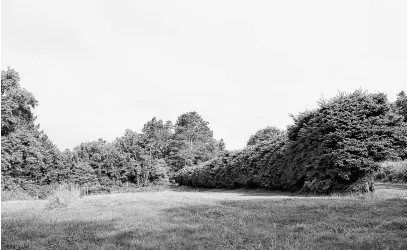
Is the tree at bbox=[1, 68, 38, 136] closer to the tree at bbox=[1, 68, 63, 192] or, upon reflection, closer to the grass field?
the tree at bbox=[1, 68, 63, 192]

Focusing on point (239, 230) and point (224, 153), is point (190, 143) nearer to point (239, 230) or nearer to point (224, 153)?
point (224, 153)

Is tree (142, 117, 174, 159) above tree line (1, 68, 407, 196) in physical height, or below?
above

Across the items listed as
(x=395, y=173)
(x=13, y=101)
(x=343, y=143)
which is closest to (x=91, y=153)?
(x=13, y=101)

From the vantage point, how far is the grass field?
6.15m

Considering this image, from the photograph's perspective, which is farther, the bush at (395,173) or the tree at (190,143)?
the tree at (190,143)

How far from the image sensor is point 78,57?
16156mm

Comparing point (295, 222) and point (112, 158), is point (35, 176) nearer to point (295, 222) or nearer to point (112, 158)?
point (112, 158)

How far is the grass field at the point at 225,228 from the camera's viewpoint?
6152mm

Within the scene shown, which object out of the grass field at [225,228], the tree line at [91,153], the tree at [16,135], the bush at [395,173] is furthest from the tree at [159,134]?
the grass field at [225,228]

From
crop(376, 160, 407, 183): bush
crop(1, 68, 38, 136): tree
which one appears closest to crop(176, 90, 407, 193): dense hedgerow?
crop(376, 160, 407, 183): bush

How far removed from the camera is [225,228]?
293 inches

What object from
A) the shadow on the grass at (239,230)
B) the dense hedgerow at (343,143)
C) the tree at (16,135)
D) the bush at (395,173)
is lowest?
the shadow on the grass at (239,230)

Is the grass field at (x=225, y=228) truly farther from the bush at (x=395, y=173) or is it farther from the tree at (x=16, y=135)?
the tree at (x=16, y=135)


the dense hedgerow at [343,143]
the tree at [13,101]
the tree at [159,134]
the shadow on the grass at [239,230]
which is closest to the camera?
the shadow on the grass at [239,230]
